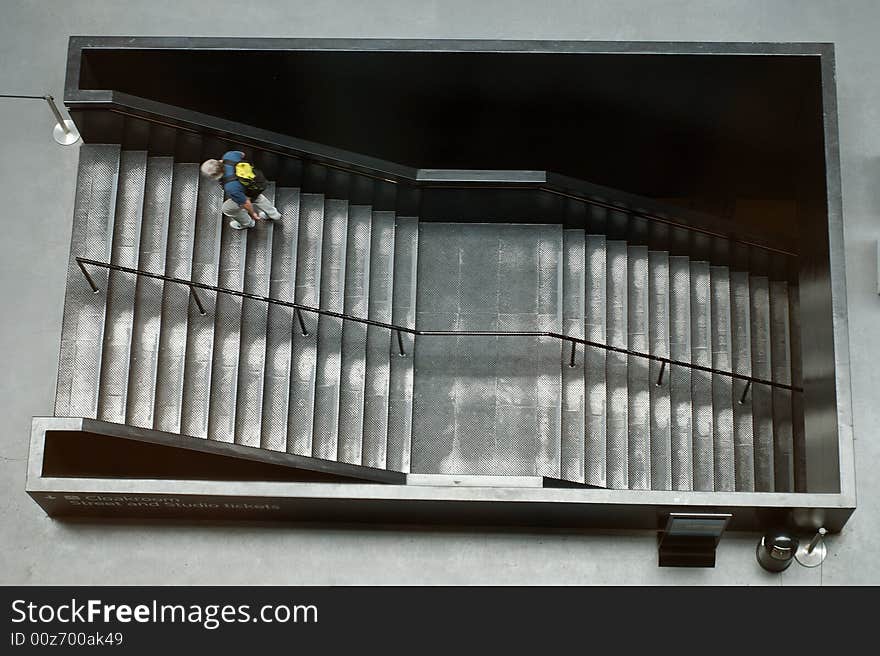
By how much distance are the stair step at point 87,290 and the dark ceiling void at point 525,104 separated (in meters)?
0.81

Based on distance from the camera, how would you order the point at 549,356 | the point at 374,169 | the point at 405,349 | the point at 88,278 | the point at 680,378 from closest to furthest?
the point at 88,278, the point at 374,169, the point at 405,349, the point at 549,356, the point at 680,378

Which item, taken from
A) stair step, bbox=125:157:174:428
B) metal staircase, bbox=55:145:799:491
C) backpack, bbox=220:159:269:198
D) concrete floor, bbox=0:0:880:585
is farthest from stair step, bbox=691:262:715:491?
stair step, bbox=125:157:174:428

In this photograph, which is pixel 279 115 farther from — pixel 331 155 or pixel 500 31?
pixel 500 31

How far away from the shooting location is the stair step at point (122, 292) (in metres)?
11.1

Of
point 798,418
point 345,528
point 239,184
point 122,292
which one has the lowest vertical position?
point 345,528

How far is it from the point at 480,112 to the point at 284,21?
7.21 ft

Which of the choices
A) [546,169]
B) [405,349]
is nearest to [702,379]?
[546,169]

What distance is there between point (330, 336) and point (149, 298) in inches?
71.0

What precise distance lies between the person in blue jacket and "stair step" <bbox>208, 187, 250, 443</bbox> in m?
0.34

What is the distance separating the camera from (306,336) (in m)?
11.9

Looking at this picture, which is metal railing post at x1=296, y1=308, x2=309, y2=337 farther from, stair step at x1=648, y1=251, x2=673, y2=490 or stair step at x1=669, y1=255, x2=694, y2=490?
stair step at x1=669, y1=255, x2=694, y2=490

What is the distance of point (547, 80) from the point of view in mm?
11617

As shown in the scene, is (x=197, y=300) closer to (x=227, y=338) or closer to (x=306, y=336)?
(x=227, y=338)
